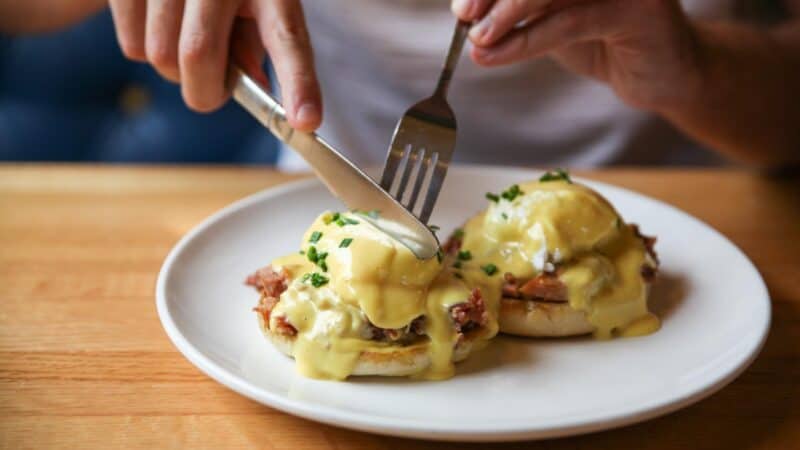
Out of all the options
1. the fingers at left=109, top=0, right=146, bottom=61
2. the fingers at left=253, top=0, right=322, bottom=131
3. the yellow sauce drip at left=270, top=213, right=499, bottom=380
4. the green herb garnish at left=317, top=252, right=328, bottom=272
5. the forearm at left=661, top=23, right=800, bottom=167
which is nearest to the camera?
the yellow sauce drip at left=270, top=213, right=499, bottom=380

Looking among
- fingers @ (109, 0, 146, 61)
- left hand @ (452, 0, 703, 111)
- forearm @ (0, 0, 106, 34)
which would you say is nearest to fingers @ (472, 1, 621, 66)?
left hand @ (452, 0, 703, 111)

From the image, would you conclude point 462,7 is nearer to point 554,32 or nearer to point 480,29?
point 480,29

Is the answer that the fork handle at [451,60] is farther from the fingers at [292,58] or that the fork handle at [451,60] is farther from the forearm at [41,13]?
the forearm at [41,13]

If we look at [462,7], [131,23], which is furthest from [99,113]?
[462,7]

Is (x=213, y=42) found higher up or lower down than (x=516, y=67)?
higher up

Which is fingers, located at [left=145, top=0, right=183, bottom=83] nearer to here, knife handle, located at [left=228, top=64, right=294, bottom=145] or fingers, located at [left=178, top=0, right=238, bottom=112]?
fingers, located at [left=178, top=0, right=238, bottom=112]

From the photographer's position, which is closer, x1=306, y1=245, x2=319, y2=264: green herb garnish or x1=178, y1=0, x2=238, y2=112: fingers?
x1=306, y1=245, x2=319, y2=264: green herb garnish

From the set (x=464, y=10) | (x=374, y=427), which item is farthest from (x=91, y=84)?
(x=374, y=427)
